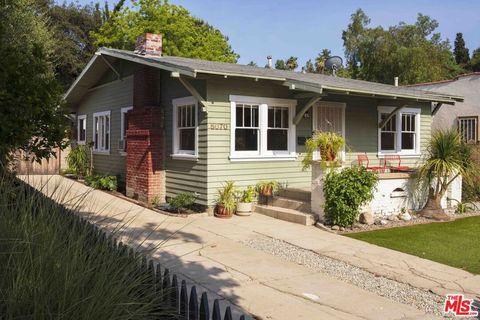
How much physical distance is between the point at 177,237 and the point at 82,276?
213 inches

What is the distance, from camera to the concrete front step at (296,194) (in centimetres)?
1083

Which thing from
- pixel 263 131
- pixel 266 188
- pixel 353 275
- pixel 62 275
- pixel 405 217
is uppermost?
pixel 263 131

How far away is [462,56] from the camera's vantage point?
6134 centimetres

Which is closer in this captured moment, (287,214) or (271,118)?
(287,214)

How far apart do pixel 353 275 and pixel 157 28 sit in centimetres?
2970

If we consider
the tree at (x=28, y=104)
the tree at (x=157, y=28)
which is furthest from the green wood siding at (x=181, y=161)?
the tree at (x=157, y=28)

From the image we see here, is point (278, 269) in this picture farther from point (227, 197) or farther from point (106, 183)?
point (106, 183)

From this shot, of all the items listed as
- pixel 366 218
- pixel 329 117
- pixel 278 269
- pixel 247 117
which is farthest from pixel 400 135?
→ pixel 278 269

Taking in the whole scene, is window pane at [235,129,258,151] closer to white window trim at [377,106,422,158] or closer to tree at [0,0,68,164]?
white window trim at [377,106,422,158]

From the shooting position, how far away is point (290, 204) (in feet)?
35.7

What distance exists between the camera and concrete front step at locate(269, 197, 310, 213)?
10492 mm

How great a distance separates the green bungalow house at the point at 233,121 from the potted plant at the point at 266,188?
0.22m

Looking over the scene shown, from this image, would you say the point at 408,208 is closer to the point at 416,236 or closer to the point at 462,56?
the point at 416,236

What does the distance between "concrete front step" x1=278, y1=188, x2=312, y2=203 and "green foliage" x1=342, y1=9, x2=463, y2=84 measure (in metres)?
30.0
